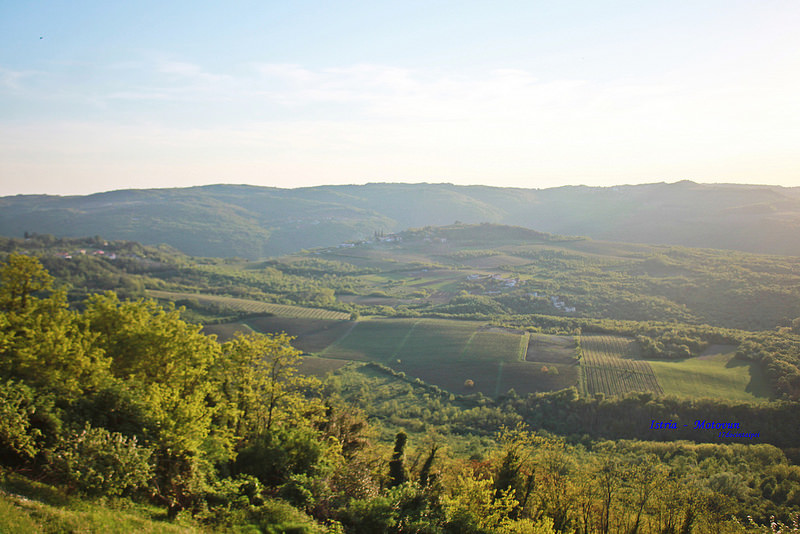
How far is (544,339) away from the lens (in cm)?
10681

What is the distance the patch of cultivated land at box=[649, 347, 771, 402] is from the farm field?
3135 inches

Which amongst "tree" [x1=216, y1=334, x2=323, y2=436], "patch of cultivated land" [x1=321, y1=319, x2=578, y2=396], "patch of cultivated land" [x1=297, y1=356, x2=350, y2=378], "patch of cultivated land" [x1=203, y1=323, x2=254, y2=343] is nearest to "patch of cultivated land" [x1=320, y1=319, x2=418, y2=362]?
"patch of cultivated land" [x1=321, y1=319, x2=578, y2=396]

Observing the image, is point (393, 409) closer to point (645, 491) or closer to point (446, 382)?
point (446, 382)

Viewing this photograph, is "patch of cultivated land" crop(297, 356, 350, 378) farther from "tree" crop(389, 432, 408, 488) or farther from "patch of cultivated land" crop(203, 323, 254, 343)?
"tree" crop(389, 432, 408, 488)

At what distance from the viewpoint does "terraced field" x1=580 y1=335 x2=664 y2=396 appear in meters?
81.7

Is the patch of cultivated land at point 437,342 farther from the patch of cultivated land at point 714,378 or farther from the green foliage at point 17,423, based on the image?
the green foliage at point 17,423

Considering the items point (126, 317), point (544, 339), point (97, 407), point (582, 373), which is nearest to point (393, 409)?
point (582, 373)

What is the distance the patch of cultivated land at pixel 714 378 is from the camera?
7862 cm

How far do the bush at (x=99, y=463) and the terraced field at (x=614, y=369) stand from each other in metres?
75.1

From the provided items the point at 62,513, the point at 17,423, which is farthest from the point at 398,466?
the point at 17,423

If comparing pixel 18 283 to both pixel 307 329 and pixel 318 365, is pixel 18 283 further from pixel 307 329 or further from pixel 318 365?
pixel 307 329

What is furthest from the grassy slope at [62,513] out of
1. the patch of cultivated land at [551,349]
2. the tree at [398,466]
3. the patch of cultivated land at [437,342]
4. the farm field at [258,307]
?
the farm field at [258,307]

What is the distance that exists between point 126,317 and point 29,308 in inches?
209

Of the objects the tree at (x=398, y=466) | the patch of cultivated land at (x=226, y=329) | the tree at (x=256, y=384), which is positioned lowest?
the patch of cultivated land at (x=226, y=329)
